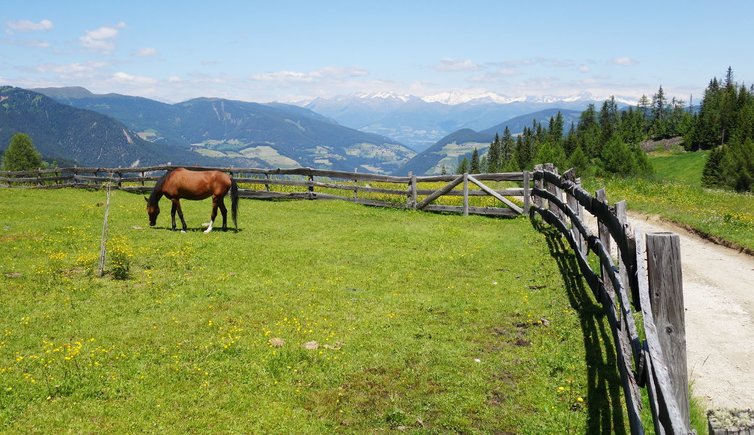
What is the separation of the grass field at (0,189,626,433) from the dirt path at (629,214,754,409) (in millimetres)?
1209

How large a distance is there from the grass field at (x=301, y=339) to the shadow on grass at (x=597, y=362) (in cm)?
3

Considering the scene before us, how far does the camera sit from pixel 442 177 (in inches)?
937

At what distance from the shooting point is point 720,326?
28.4 ft

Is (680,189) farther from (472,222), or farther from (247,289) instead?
(247,289)

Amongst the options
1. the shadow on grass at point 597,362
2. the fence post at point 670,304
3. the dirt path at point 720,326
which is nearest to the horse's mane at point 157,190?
the shadow on grass at point 597,362

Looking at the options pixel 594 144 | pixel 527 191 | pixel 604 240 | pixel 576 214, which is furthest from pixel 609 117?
pixel 604 240

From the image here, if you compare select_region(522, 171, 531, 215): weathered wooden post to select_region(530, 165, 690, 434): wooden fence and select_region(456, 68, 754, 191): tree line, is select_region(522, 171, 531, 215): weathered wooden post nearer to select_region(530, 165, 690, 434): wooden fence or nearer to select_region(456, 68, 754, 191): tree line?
select_region(530, 165, 690, 434): wooden fence

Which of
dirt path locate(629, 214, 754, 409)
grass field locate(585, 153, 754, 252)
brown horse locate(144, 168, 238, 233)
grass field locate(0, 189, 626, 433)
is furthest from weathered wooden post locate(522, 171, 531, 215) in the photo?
brown horse locate(144, 168, 238, 233)

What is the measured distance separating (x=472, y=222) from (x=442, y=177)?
12.3 ft

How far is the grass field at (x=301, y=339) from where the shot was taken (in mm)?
6203

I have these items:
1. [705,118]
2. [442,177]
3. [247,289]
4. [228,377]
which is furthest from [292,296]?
[705,118]

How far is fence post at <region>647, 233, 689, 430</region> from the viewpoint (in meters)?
4.21

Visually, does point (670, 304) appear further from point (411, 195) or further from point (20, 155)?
point (20, 155)

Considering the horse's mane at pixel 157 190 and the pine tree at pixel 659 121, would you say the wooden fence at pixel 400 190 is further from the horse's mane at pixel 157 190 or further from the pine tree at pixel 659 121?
the pine tree at pixel 659 121
